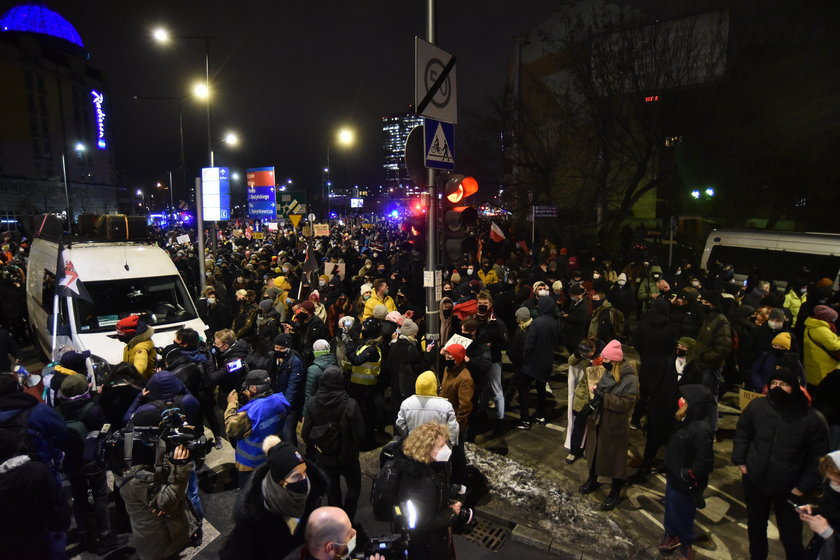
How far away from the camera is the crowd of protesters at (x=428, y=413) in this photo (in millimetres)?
3436

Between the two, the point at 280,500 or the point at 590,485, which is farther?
the point at 590,485

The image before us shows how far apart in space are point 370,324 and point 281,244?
18.0 m

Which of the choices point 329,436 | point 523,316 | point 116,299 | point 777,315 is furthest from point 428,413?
point 116,299

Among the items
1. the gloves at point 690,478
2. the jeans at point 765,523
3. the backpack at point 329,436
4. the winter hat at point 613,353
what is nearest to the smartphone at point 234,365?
the backpack at point 329,436

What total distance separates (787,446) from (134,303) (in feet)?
30.3

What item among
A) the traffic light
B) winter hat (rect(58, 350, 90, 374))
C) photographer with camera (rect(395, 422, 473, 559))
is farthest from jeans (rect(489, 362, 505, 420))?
winter hat (rect(58, 350, 90, 374))

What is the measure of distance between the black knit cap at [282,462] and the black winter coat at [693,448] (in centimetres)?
332

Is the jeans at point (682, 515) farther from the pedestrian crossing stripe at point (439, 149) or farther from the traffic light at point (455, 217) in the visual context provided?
the pedestrian crossing stripe at point (439, 149)

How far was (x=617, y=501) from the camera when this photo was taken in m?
5.44

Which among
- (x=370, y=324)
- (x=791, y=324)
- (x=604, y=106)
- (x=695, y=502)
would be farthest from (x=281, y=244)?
(x=695, y=502)

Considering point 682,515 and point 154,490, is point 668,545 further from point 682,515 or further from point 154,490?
point 154,490

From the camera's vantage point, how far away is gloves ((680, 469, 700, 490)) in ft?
14.1

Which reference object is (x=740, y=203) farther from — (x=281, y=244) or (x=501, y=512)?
(x=501, y=512)

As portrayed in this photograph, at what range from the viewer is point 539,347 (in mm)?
7344
